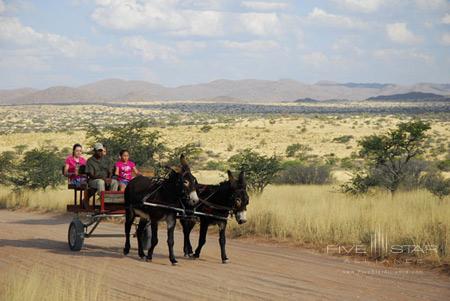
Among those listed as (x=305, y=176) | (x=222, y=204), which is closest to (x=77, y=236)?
(x=222, y=204)

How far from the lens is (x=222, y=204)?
48.0ft

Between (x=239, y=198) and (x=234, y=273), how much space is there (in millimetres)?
1651

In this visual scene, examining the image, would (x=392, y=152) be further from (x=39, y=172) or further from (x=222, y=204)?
(x=39, y=172)

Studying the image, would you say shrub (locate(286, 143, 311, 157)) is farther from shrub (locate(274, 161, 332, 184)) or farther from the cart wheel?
the cart wheel

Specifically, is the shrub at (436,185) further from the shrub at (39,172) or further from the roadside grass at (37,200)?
the shrub at (39,172)

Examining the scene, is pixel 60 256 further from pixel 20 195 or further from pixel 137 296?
pixel 20 195

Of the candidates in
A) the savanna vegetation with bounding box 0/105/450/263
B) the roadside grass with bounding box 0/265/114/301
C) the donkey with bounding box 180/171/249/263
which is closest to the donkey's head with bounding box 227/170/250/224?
the donkey with bounding box 180/171/249/263

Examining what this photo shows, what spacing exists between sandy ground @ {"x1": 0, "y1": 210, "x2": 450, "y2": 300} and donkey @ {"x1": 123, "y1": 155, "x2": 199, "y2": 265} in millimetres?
594

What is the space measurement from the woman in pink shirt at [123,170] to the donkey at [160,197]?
4.53ft

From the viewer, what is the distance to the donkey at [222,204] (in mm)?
14078

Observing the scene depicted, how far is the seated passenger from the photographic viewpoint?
1620cm

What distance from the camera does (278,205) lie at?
20641 mm

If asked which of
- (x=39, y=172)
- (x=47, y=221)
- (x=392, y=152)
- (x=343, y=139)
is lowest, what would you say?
(x=47, y=221)

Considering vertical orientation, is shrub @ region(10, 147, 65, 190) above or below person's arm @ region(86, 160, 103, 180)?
below
